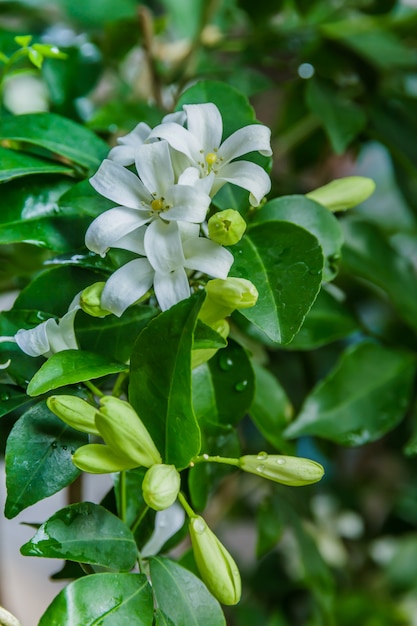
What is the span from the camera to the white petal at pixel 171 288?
12.2 inches

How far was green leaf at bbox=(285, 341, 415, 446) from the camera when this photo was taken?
19.5 inches

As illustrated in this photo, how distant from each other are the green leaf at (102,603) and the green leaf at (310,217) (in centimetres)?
19

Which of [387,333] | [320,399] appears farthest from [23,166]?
[387,333]

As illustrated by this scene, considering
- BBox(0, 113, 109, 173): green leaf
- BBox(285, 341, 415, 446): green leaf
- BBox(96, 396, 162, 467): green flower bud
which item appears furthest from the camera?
BBox(285, 341, 415, 446): green leaf

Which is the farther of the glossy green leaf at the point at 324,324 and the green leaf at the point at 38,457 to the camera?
the glossy green leaf at the point at 324,324

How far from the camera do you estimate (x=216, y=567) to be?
311 millimetres

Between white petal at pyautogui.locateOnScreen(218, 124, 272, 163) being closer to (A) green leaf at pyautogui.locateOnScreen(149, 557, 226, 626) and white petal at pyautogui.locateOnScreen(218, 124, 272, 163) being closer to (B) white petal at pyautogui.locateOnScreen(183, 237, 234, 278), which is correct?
(B) white petal at pyautogui.locateOnScreen(183, 237, 234, 278)

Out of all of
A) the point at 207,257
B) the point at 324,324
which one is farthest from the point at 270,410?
the point at 207,257

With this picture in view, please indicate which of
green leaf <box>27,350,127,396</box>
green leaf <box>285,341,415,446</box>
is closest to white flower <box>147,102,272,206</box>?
green leaf <box>27,350,127,396</box>

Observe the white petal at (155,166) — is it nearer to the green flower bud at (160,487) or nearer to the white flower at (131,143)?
the white flower at (131,143)

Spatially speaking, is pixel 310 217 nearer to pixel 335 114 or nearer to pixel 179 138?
pixel 179 138

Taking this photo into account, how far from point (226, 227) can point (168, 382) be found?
8 cm

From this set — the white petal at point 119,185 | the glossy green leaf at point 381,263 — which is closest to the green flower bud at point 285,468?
the white petal at point 119,185

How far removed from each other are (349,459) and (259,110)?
535 mm
